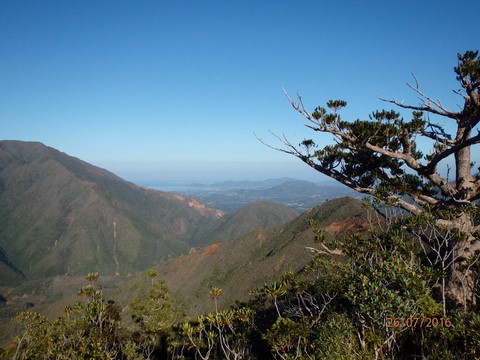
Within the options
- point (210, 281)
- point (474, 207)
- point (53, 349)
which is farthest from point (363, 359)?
point (210, 281)

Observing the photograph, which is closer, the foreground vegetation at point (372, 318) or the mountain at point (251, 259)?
the foreground vegetation at point (372, 318)

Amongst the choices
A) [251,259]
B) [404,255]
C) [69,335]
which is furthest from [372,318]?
[251,259]

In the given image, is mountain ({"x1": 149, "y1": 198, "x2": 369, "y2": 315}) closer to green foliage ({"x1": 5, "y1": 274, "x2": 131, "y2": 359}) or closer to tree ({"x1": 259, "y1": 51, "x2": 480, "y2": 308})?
green foliage ({"x1": 5, "y1": 274, "x2": 131, "y2": 359})

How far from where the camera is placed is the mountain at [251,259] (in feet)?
184

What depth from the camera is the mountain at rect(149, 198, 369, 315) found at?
2203 inches

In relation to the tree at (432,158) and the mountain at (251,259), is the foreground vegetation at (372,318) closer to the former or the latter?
the tree at (432,158)

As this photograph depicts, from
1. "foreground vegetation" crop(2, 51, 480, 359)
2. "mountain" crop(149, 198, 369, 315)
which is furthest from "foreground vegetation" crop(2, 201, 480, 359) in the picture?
"mountain" crop(149, 198, 369, 315)

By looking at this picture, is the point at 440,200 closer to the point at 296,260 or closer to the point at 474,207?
the point at 474,207

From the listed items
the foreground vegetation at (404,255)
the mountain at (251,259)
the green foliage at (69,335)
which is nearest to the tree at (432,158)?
the foreground vegetation at (404,255)

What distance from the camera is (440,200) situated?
12.9 meters

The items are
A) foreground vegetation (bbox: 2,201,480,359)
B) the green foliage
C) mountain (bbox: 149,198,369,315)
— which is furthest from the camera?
mountain (bbox: 149,198,369,315)

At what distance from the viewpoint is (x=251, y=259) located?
232 feet

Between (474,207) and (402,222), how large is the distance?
2.38m

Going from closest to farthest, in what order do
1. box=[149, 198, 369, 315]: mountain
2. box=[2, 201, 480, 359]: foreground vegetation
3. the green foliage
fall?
box=[2, 201, 480, 359]: foreground vegetation → the green foliage → box=[149, 198, 369, 315]: mountain
